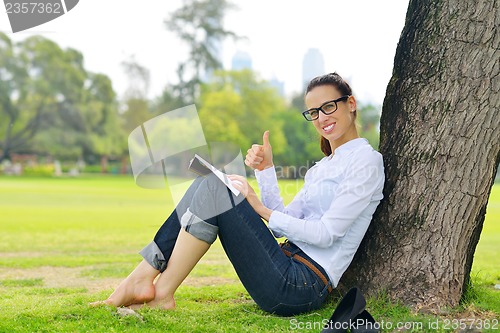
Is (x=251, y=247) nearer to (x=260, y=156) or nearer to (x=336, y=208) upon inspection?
(x=336, y=208)

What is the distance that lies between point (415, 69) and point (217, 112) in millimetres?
46916

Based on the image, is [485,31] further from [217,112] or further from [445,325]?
[217,112]

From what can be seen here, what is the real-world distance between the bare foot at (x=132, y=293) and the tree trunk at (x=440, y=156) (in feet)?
3.96

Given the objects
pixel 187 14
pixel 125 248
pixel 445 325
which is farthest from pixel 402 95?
pixel 187 14

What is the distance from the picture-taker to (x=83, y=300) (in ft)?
11.9

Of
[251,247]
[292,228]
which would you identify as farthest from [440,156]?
[251,247]

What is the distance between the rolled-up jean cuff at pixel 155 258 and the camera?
327cm

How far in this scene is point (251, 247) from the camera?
305cm

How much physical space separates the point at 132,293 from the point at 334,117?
1426mm

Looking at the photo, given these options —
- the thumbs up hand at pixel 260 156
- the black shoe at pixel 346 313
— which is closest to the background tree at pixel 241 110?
the thumbs up hand at pixel 260 156

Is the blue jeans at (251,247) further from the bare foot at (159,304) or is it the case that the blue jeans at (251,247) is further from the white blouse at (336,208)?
the bare foot at (159,304)

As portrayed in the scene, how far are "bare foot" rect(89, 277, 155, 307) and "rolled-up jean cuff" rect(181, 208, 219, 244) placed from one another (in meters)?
0.41

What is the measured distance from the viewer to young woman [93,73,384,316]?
9.97 feet

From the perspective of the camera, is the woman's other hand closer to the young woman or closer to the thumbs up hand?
the young woman
